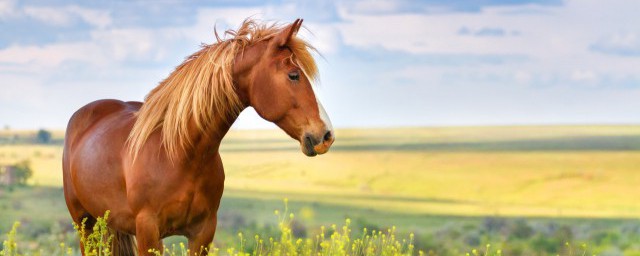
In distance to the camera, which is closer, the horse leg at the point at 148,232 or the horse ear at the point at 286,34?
the horse ear at the point at 286,34

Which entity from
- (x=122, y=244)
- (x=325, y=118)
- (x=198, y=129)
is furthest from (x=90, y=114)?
(x=325, y=118)

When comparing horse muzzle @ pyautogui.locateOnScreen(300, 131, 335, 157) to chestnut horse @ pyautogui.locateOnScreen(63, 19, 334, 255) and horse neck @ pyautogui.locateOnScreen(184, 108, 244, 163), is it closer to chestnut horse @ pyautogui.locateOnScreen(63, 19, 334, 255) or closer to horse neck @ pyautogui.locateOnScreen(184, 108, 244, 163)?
chestnut horse @ pyautogui.locateOnScreen(63, 19, 334, 255)

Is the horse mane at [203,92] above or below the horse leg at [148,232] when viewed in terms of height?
above

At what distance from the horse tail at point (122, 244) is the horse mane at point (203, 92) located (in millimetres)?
1422

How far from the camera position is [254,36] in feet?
23.0

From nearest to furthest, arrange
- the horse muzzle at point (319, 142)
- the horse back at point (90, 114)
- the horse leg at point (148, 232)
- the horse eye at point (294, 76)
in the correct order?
1. the horse muzzle at point (319, 142)
2. the horse eye at point (294, 76)
3. the horse leg at point (148, 232)
4. the horse back at point (90, 114)

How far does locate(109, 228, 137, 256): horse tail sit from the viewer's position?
847 centimetres

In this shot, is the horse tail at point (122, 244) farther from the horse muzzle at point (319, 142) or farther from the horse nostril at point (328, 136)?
the horse nostril at point (328, 136)

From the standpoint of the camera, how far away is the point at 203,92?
6980mm

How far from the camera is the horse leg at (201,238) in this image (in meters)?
7.29

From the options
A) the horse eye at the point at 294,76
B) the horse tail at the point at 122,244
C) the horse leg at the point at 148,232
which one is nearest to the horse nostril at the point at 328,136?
the horse eye at the point at 294,76

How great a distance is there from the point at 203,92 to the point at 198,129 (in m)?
0.31

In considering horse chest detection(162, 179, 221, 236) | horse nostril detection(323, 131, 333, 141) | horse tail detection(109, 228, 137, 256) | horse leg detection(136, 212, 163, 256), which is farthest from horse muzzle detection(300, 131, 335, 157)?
horse tail detection(109, 228, 137, 256)

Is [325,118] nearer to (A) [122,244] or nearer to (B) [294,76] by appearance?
(B) [294,76]
